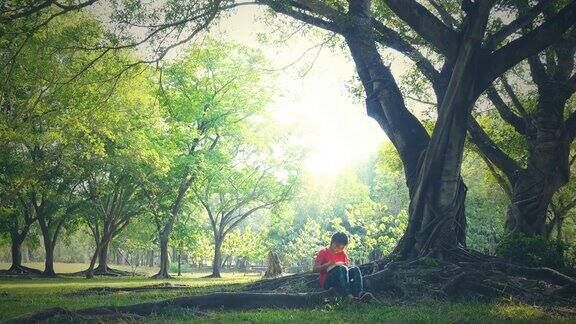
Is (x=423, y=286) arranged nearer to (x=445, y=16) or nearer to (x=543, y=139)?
(x=543, y=139)

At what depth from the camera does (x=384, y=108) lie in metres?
12.6

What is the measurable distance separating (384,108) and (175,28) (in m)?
6.48

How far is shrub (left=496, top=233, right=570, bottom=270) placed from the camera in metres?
12.1

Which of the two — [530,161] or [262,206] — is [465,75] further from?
[262,206]

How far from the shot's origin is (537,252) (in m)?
12.4

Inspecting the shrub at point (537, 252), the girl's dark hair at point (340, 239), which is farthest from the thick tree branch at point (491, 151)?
the girl's dark hair at point (340, 239)

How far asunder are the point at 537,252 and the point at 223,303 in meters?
9.42

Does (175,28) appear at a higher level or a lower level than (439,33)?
higher

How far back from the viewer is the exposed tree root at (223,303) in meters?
7.13

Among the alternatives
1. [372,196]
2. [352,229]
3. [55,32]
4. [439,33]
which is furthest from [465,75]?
[372,196]

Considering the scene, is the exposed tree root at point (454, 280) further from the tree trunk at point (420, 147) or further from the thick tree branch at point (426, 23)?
the thick tree branch at point (426, 23)

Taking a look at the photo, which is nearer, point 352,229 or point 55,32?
point 55,32

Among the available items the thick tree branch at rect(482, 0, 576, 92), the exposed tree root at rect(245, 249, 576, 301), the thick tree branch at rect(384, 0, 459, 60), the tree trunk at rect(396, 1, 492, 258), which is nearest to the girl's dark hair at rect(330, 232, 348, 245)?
the exposed tree root at rect(245, 249, 576, 301)

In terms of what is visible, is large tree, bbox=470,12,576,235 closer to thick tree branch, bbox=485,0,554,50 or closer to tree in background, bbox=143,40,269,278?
thick tree branch, bbox=485,0,554,50
